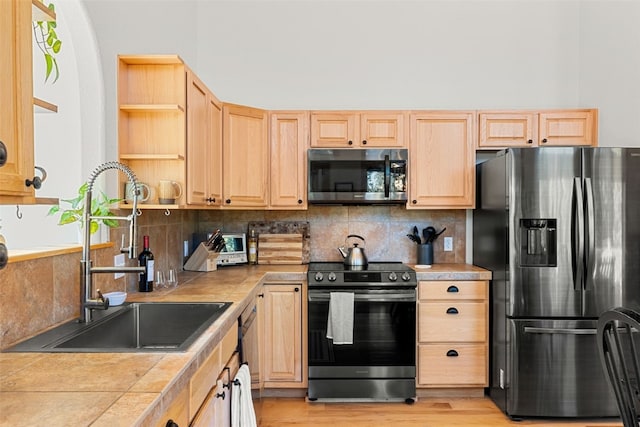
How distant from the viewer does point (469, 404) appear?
10.1 feet

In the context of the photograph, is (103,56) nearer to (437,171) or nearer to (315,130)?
(315,130)

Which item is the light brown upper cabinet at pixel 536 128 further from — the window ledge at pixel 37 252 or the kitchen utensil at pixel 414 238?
the window ledge at pixel 37 252

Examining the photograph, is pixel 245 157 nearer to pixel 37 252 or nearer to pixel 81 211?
pixel 81 211

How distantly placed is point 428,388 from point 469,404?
0.96 feet

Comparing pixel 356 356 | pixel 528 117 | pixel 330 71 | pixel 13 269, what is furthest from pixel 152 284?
pixel 528 117

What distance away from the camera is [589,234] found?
2732mm

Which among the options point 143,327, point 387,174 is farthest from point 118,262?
point 387,174

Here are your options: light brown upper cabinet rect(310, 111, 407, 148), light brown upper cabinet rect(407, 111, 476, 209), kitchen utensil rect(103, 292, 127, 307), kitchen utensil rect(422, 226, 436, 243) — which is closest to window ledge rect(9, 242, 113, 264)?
kitchen utensil rect(103, 292, 127, 307)

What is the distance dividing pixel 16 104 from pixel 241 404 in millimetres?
1463

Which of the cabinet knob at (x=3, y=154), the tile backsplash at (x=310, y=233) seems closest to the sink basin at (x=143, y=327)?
the tile backsplash at (x=310, y=233)

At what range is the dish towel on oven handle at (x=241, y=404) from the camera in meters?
1.87

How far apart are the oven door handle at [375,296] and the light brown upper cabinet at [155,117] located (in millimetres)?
1180

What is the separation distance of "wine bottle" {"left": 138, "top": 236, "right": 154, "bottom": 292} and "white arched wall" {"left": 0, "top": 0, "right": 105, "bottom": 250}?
298mm

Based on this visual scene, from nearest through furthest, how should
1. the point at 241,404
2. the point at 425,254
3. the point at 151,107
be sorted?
the point at 241,404
the point at 151,107
the point at 425,254
